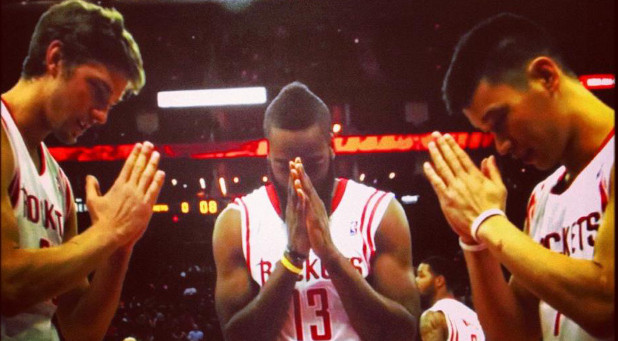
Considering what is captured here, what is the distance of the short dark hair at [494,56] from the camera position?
272 cm

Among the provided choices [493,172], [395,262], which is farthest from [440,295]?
[493,172]

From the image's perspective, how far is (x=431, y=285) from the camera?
3.19m

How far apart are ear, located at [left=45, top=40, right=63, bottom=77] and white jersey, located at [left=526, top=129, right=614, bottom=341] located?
2110 mm

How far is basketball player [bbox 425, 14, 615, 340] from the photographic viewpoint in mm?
2406

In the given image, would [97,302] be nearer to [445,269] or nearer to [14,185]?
[14,185]

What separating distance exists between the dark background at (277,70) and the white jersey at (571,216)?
16.7 inches

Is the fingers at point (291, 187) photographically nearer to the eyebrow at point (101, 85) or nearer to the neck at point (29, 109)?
the eyebrow at point (101, 85)

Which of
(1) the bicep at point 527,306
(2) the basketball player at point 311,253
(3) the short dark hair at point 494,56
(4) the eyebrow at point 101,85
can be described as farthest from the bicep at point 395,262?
(4) the eyebrow at point 101,85

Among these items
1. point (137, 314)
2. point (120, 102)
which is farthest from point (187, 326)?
point (120, 102)

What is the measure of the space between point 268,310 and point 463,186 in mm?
1035

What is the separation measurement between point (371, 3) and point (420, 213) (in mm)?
1021

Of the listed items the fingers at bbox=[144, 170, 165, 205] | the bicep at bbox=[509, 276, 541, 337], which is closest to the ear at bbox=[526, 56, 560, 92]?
the bicep at bbox=[509, 276, 541, 337]

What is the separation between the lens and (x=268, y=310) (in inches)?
116

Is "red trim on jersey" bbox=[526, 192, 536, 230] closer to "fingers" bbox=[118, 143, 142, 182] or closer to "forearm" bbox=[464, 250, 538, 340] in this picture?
"forearm" bbox=[464, 250, 538, 340]
